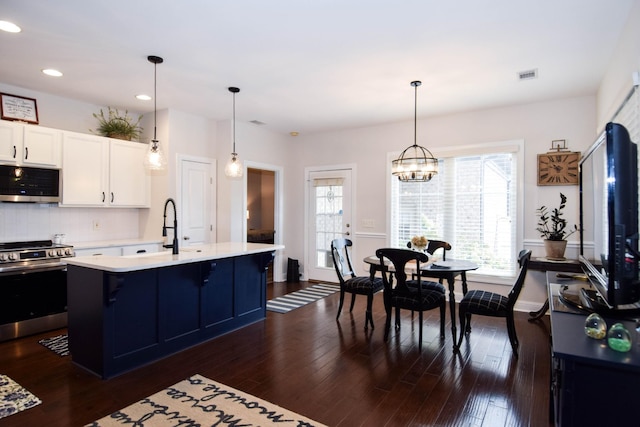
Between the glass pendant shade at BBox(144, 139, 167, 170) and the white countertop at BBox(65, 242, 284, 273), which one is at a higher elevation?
the glass pendant shade at BBox(144, 139, 167, 170)

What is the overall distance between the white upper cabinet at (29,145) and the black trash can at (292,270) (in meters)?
3.75

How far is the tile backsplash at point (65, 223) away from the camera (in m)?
4.14

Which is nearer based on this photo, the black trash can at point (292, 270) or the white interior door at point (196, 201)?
the white interior door at point (196, 201)

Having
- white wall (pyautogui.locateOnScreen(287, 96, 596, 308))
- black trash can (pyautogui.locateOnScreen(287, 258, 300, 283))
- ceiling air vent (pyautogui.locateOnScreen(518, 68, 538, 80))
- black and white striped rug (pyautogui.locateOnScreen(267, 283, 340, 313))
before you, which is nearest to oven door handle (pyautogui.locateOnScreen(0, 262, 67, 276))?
black and white striped rug (pyautogui.locateOnScreen(267, 283, 340, 313))

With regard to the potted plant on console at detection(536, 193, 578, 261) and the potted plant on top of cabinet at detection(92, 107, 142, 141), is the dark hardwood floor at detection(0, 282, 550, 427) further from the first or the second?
the potted plant on top of cabinet at detection(92, 107, 142, 141)

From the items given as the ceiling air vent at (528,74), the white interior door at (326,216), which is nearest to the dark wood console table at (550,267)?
the ceiling air vent at (528,74)

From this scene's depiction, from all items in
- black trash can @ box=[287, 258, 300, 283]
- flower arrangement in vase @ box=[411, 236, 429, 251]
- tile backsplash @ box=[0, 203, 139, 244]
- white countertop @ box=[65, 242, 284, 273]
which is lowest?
black trash can @ box=[287, 258, 300, 283]

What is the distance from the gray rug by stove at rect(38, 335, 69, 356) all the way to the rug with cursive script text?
1418 mm

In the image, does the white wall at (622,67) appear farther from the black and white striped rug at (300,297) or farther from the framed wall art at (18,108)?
the framed wall art at (18,108)

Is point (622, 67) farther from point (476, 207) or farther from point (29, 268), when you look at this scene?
point (29, 268)

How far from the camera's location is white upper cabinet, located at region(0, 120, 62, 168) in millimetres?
3822

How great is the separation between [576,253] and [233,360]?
426 cm

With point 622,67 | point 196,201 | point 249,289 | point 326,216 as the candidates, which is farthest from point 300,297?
point 622,67

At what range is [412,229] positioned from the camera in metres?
5.65
